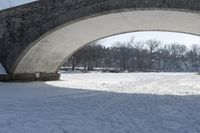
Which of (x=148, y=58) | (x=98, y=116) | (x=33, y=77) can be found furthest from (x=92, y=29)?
(x=148, y=58)

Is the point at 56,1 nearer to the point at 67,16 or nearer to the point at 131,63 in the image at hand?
the point at 67,16

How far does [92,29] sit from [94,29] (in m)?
0.12

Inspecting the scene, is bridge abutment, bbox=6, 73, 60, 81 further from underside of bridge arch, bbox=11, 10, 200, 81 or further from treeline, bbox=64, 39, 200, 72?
treeline, bbox=64, 39, 200, 72

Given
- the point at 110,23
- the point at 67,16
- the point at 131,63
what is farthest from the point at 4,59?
the point at 131,63

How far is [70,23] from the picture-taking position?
16.7 m

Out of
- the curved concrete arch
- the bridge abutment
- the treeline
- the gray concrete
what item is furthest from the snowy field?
the treeline

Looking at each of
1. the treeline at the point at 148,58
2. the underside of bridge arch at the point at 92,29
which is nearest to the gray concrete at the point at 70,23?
the underside of bridge arch at the point at 92,29

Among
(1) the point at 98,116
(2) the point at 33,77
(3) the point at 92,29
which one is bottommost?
(1) the point at 98,116

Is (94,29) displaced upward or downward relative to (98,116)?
upward

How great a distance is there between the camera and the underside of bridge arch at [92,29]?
53.9ft

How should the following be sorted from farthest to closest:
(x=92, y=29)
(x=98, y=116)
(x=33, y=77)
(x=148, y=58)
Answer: (x=148, y=58)
(x=33, y=77)
(x=92, y=29)
(x=98, y=116)

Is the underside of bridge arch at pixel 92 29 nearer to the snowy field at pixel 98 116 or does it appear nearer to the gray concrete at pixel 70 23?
the gray concrete at pixel 70 23

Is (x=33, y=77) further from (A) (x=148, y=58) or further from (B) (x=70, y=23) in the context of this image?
(A) (x=148, y=58)

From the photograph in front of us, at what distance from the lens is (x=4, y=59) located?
18.5m
